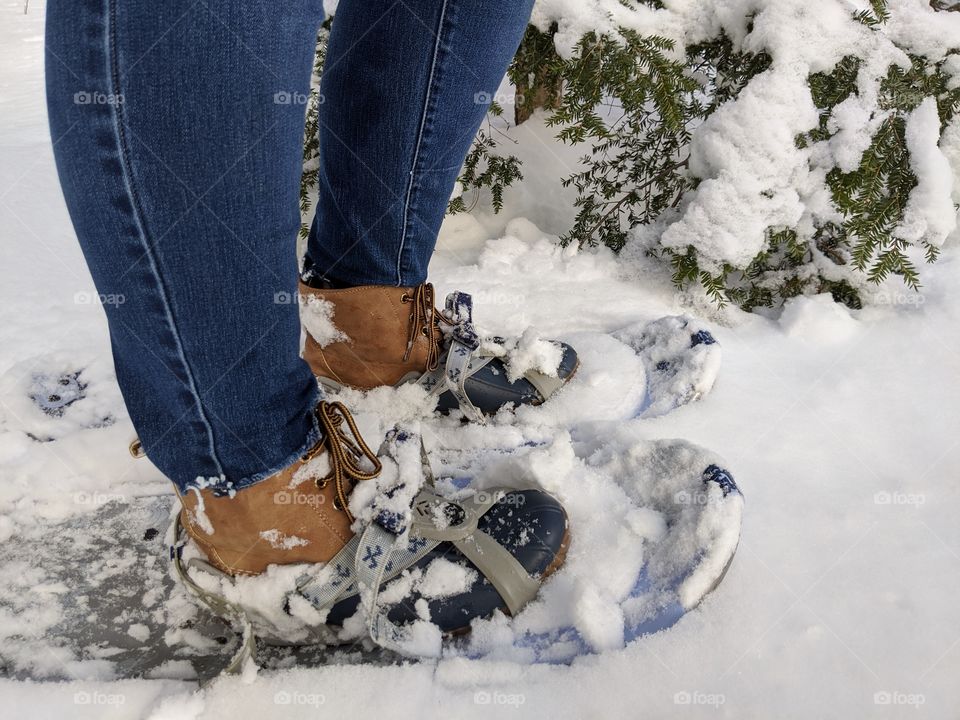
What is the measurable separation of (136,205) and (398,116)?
58 cm

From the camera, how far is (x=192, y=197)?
2.06ft

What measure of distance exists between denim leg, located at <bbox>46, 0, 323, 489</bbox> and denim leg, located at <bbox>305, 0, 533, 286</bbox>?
407 mm

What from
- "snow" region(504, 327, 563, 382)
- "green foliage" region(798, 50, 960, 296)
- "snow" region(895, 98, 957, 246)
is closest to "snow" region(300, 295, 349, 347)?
"snow" region(504, 327, 563, 382)

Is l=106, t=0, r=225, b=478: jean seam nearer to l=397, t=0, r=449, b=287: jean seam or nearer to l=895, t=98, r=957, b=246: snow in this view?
l=397, t=0, r=449, b=287: jean seam

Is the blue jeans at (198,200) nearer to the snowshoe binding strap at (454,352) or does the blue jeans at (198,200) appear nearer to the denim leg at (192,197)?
the denim leg at (192,197)

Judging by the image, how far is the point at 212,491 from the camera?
0.83 metres

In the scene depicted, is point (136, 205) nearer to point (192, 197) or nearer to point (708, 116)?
point (192, 197)

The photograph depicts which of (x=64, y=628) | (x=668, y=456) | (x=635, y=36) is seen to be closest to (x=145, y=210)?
(x=64, y=628)

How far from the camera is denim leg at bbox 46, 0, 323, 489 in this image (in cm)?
56

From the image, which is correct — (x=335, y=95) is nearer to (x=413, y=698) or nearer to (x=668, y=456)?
(x=668, y=456)

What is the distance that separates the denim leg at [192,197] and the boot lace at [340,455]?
9 centimetres

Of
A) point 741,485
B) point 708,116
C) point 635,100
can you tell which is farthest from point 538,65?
point 741,485

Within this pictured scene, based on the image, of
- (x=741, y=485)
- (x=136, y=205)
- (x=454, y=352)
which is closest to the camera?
(x=136, y=205)

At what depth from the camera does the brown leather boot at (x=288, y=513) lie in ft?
2.78
